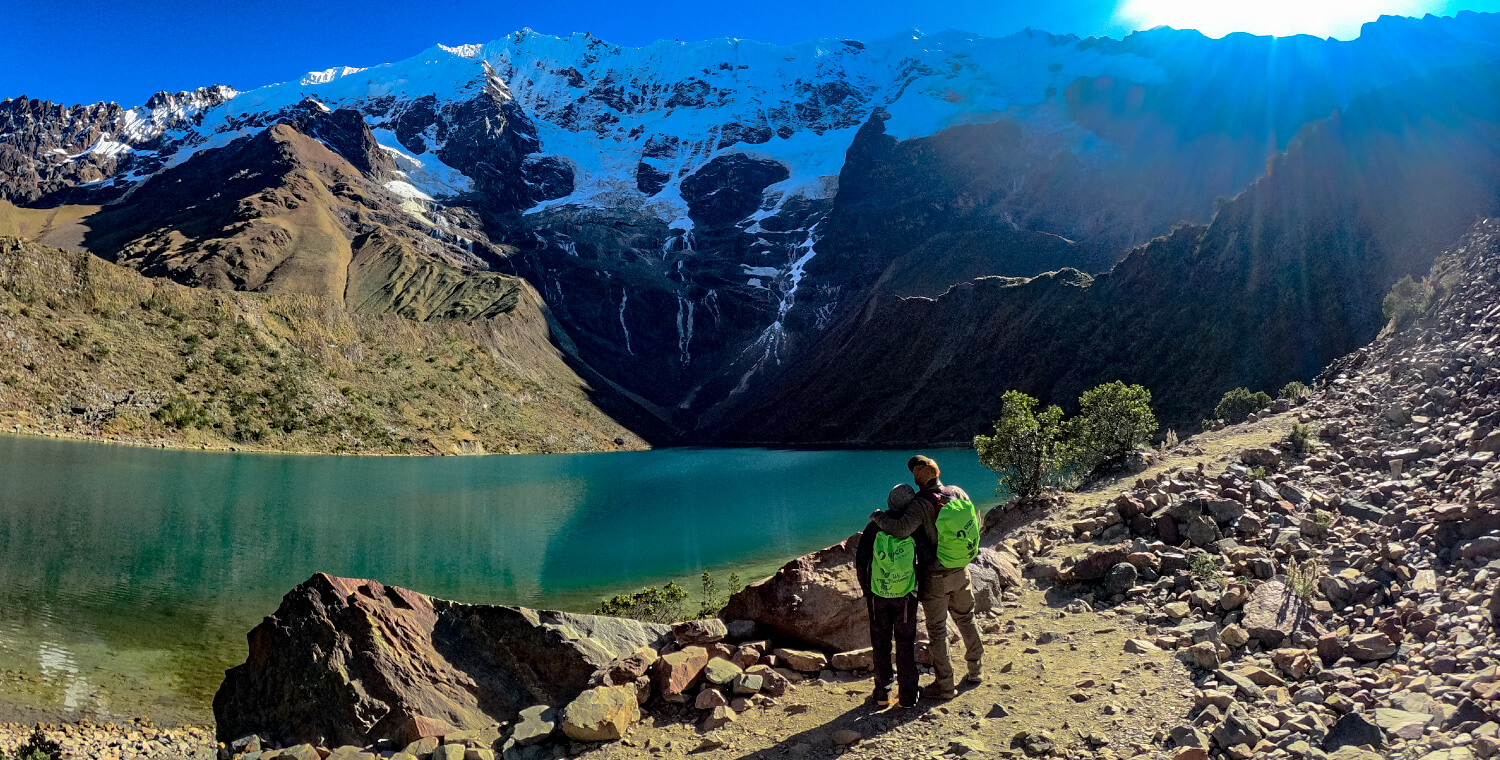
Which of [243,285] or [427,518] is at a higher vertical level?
[243,285]

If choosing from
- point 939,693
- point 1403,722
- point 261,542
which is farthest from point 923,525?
point 261,542

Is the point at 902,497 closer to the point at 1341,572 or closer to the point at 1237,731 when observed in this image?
the point at 1237,731

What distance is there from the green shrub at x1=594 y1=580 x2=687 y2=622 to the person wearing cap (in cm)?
956

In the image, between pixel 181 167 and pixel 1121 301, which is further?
pixel 181 167

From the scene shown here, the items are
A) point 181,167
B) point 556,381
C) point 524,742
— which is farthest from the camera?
point 181,167

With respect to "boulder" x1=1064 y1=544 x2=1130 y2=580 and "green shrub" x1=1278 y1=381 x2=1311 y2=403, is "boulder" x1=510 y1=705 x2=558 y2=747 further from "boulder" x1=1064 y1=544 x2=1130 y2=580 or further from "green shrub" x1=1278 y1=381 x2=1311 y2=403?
"green shrub" x1=1278 y1=381 x2=1311 y2=403

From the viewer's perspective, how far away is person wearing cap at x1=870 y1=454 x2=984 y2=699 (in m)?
6.80

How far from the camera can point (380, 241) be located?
14275 centimetres

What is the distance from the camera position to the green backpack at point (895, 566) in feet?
22.3

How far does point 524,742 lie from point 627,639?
193 cm

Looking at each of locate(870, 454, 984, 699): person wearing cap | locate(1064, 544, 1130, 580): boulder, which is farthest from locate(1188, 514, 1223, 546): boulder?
locate(870, 454, 984, 699): person wearing cap

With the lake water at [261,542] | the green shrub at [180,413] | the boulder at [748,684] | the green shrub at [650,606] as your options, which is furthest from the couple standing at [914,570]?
the green shrub at [180,413]

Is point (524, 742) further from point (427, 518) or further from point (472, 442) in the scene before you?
point (472, 442)

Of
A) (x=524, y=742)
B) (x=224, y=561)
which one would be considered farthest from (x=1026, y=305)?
(x=524, y=742)
